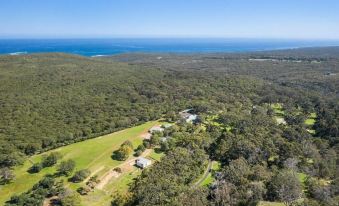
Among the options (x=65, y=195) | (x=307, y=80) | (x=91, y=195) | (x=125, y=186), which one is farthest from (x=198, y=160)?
(x=307, y=80)

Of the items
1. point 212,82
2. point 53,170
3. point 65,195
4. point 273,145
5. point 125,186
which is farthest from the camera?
point 212,82

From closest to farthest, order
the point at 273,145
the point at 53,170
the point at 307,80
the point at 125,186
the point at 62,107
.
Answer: the point at 125,186, the point at 53,170, the point at 273,145, the point at 62,107, the point at 307,80

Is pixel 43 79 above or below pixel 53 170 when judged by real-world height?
above

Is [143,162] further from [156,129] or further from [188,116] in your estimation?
[188,116]

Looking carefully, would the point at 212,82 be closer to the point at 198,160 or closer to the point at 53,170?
the point at 198,160

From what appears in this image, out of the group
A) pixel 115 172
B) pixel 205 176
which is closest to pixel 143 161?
pixel 115 172

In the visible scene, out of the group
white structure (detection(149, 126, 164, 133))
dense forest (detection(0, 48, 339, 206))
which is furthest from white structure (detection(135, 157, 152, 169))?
white structure (detection(149, 126, 164, 133))

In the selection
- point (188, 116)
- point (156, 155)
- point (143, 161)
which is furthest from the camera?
point (188, 116)
